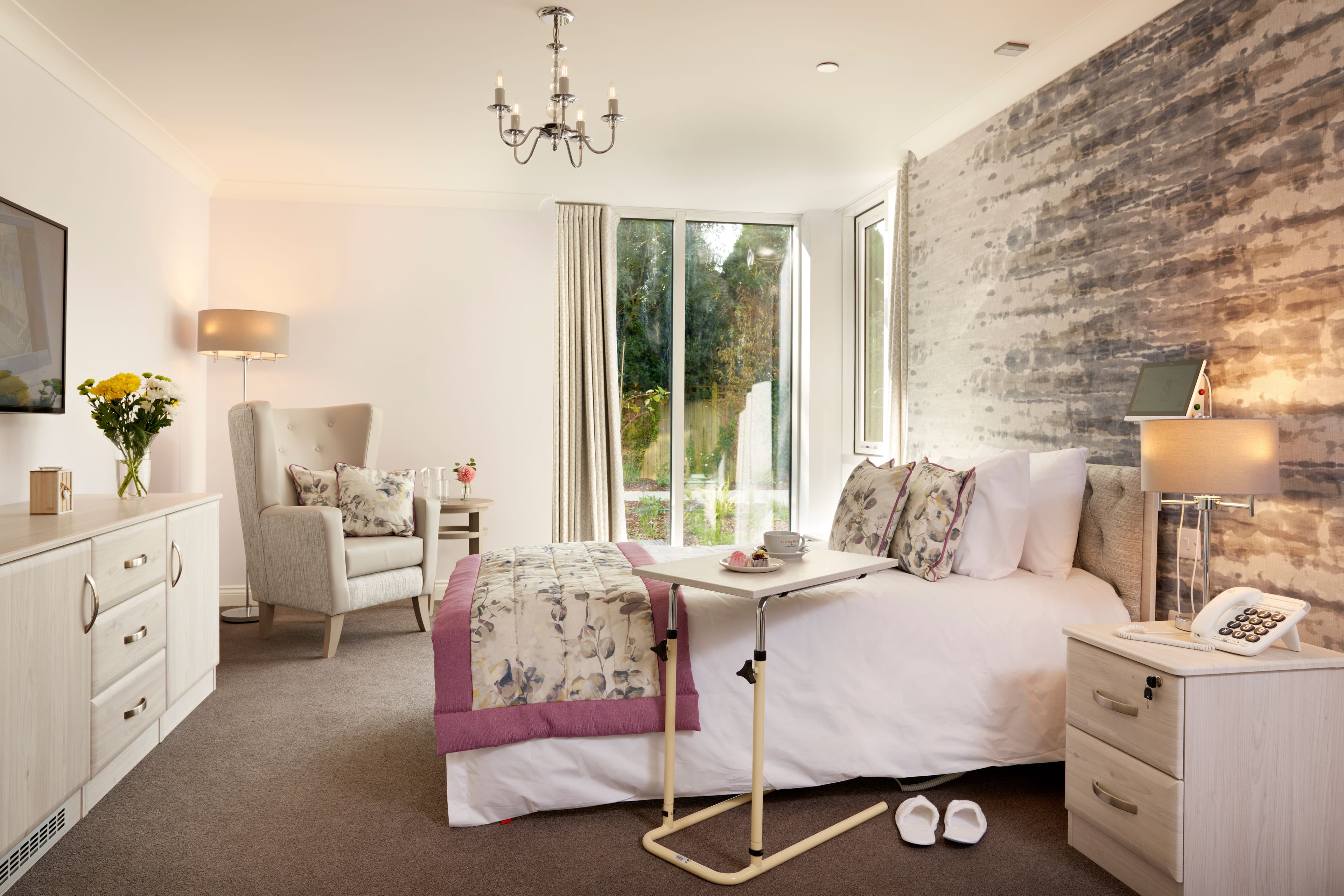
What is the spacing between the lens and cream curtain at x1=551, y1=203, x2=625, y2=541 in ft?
18.5

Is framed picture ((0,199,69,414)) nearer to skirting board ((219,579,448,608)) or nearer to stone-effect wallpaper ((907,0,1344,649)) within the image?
skirting board ((219,579,448,608))

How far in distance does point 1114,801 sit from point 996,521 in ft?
3.22

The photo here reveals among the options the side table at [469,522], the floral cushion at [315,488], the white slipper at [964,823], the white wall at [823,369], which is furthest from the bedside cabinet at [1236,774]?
the white wall at [823,369]

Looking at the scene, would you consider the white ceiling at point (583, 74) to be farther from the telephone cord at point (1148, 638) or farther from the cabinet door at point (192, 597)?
the telephone cord at point (1148, 638)

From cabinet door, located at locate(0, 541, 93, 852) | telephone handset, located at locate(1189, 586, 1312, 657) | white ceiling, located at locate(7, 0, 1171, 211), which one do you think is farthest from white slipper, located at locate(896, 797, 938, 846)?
white ceiling, located at locate(7, 0, 1171, 211)

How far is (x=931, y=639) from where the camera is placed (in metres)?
2.55

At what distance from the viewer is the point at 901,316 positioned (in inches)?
183

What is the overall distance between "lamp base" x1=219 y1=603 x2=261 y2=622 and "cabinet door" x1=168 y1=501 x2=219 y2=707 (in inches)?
51.6

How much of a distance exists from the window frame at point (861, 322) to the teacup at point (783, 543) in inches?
123

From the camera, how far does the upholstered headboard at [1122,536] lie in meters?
2.72

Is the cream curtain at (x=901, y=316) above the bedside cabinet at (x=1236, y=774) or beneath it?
above

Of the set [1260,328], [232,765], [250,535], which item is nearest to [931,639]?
[1260,328]

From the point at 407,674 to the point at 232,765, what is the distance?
40.9 inches

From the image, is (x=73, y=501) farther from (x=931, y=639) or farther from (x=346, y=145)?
(x=931, y=639)
